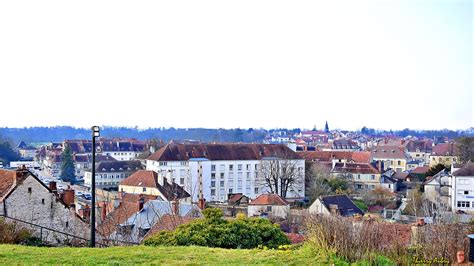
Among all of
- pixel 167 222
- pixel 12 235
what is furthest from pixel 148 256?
pixel 167 222

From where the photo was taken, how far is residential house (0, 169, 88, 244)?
18.1m

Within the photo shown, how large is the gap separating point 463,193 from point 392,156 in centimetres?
4465

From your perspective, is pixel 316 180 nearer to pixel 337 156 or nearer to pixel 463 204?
pixel 463 204

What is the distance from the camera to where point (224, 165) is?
55219 mm

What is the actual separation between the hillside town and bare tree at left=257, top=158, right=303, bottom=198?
11 centimetres

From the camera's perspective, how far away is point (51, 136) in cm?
19138

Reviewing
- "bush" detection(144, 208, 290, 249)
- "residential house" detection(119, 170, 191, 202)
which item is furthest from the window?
"bush" detection(144, 208, 290, 249)

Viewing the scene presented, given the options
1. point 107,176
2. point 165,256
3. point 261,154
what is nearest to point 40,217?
point 165,256

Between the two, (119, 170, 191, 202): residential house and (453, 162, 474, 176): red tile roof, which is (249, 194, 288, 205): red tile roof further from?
(453, 162, 474, 176): red tile roof

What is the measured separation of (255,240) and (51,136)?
622ft

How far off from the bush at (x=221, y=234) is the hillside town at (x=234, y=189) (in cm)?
333

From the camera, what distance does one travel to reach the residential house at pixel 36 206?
1814 centimetres

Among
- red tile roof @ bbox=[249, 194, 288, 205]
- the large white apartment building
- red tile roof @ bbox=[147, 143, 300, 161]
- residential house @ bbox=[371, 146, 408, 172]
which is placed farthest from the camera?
residential house @ bbox=[371, 146, 408, 172]

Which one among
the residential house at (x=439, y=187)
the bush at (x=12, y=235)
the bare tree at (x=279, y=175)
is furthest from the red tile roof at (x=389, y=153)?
the bush at (x=12, y=235)
